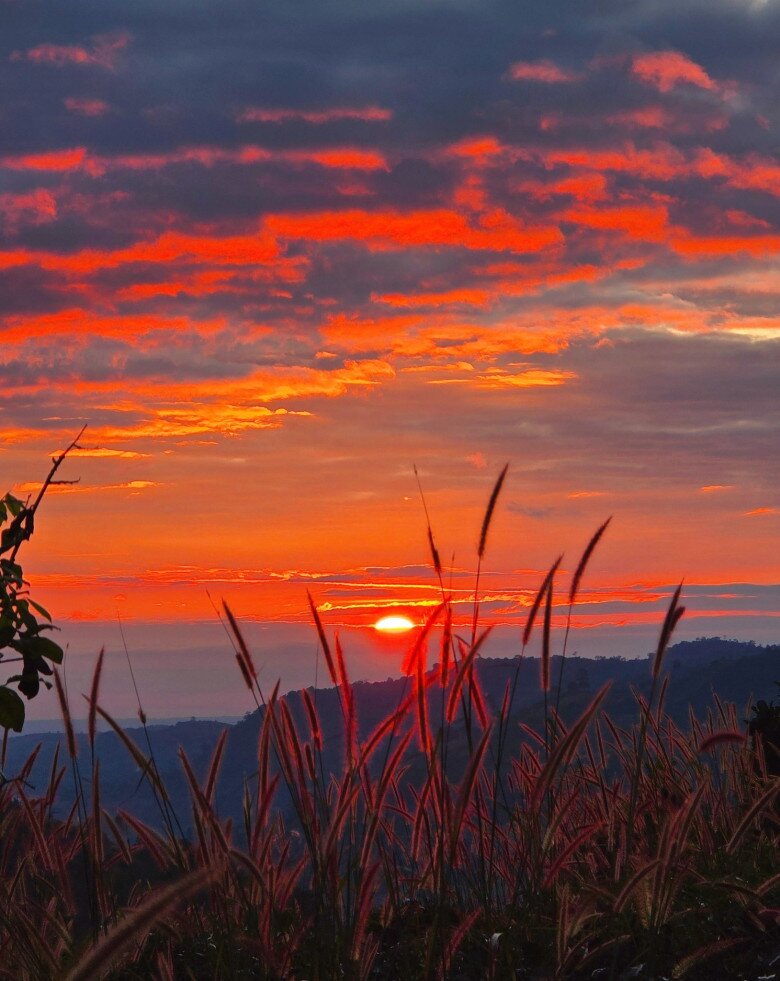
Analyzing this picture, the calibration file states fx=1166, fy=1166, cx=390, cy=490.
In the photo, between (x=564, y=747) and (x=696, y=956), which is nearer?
(x=564, y=747)

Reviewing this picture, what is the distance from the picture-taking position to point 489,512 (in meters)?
4.54

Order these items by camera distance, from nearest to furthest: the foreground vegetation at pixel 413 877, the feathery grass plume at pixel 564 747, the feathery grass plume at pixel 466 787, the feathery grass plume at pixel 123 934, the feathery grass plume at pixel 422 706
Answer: the feathery grass plume at pixel 123 934 < the feathery grass plume at pixel 466 787 < the feathery grass plume at pixel 564 747 < the foreground vegetation at pixel 413 877 < the feathery grass plume at pixel 422 706

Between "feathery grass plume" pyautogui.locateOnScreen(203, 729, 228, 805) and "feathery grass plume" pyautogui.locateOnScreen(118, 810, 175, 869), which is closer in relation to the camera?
"feathery grass plume" pyautogui.locateOnScreen(203, 729, 228, 805)

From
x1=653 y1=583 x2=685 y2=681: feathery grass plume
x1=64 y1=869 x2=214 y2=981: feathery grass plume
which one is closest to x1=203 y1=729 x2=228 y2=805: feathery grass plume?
x1=653 y1=583 x2=685 y2=681: feathery grass plume

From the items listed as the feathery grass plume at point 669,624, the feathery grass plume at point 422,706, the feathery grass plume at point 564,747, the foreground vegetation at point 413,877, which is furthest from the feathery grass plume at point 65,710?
the feathery grass plume at point 669,624

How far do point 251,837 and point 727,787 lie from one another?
12.1 ft

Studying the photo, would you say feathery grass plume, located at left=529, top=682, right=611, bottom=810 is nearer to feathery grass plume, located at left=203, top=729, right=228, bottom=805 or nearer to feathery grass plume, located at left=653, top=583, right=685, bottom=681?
feathery grass plume, located at left=653, top=583, right=685, bottom=681

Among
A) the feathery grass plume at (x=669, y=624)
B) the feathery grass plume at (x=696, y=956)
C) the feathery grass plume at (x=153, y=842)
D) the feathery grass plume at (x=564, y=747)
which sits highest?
the feathery grass plume at (x=669, y=624)

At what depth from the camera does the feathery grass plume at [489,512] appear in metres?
4.48

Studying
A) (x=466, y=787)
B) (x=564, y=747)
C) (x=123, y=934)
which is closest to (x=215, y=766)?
(x=466, y=787)

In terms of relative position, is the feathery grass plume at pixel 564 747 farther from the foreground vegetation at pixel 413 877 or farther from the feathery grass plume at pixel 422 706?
the feathery grass plume at pixel 422 706

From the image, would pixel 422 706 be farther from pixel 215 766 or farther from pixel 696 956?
pixel 696 956

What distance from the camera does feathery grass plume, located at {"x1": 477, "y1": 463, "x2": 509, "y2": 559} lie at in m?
4.48

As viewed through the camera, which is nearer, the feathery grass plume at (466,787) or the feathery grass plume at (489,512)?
the feathery grass plume at (466,787)
